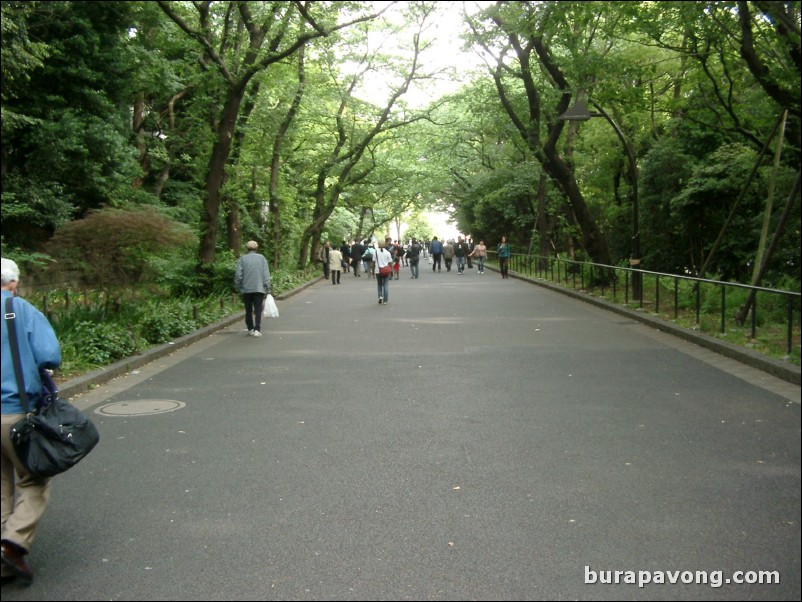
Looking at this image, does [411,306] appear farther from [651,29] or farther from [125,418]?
[125,418]

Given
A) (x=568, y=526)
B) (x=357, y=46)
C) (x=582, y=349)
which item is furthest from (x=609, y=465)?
(x=357, y=46)

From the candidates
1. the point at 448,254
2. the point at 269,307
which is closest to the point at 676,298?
the point at 269,307

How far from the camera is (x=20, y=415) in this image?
408 cm

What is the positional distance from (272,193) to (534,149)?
10.7 meters

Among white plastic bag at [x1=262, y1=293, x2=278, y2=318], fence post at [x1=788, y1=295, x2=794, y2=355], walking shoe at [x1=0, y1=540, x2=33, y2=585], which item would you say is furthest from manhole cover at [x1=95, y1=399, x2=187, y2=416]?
fence post at [x1=788, y1=295, x2=794, y2=355]

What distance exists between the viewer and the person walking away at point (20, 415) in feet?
12.8

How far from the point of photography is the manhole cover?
26.7 feet

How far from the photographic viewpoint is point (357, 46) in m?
33.7

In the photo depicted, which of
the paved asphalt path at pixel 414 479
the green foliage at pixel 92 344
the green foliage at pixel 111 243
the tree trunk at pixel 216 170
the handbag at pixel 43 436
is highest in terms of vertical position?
the tree trunk at pixel 216 170

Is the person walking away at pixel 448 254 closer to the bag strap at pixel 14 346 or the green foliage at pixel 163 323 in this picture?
the green foliage at pixel 163 323

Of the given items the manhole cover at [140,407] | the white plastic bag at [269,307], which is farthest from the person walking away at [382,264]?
the manhole cover at [140,407]

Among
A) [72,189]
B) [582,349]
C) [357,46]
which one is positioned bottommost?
[582,349]

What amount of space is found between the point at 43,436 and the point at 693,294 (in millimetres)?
12615

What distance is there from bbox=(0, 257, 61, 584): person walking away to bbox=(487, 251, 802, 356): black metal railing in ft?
29.3
